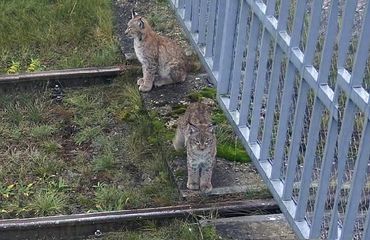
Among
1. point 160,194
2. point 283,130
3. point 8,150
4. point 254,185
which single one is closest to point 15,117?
point 8,150

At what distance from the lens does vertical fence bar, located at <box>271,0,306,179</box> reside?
4390 millimetres

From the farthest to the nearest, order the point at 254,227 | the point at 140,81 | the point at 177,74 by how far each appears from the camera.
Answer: the point at 140,81 < the point at 177,74 < the point at 254,227

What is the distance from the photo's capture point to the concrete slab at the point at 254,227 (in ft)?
18.2

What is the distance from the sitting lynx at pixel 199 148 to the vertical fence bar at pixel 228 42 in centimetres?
41

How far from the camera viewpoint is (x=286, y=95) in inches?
182

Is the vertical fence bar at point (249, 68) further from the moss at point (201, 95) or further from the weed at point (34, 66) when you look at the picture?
the weed at point (34, 66)

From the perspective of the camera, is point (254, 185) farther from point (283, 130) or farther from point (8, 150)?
point (8, 150)

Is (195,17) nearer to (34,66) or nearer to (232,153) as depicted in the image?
(232,153)

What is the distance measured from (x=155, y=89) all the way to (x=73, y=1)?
6.87 ft

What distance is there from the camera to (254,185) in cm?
605

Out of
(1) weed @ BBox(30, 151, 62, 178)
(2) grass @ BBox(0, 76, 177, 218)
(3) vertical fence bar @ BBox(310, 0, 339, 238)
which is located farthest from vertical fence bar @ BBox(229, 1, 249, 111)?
(1) weed @ BBox(30, 151, 62, 178)

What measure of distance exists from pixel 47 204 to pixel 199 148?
3.55ft

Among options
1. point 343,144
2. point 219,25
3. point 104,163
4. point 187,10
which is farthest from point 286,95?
point 104,163

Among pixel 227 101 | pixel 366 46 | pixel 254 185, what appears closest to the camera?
pixel 366 46
